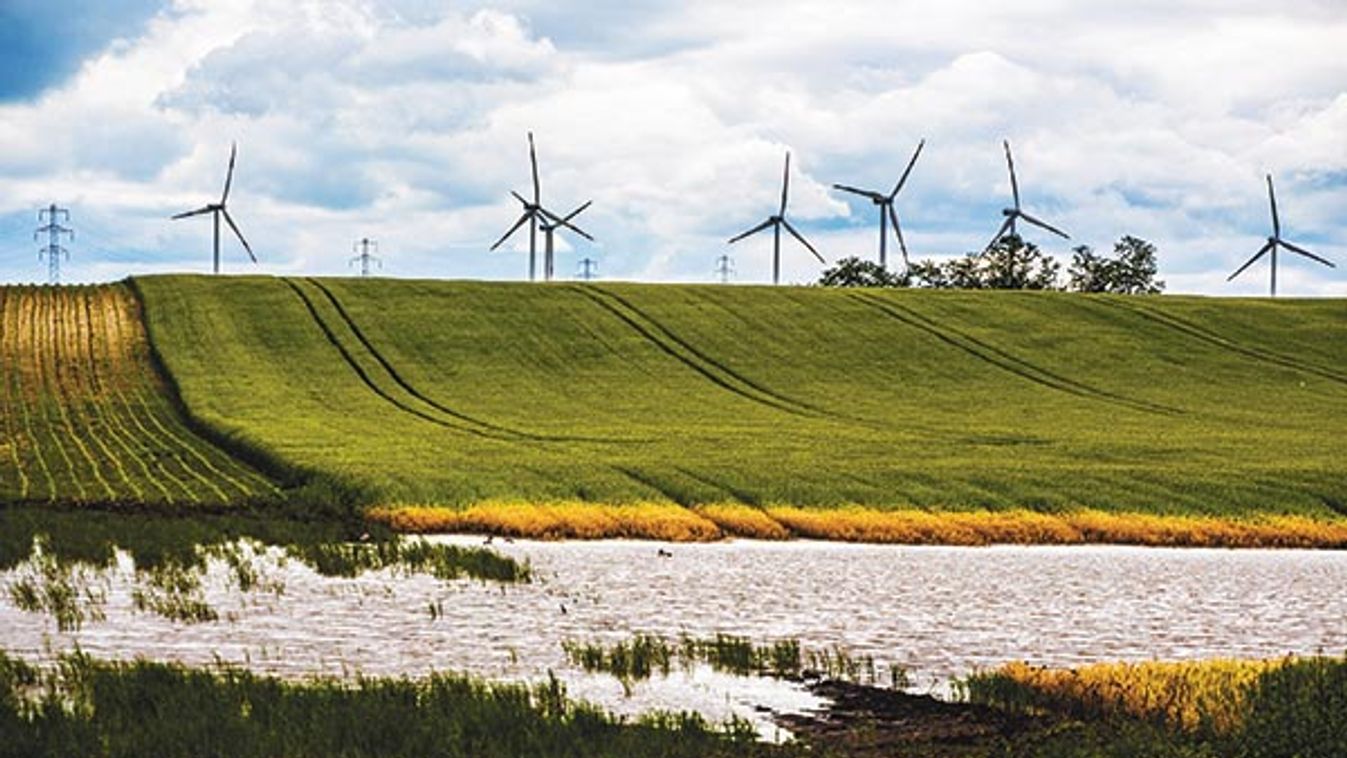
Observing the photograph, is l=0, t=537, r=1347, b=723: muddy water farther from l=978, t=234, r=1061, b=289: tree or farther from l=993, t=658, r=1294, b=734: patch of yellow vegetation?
l=978, t=234, r=1061, b=289: tree

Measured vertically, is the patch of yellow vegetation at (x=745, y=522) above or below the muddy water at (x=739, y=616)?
above

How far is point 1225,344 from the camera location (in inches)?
4077

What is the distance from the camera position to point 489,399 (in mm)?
78438

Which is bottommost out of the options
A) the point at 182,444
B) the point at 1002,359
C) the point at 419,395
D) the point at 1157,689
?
the point at 1157,689

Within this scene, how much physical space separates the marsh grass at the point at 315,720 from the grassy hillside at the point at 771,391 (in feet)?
90.7

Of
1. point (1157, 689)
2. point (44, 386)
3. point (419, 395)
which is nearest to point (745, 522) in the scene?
point (1157, 689)

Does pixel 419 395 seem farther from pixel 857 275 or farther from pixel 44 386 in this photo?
pixel 857 275

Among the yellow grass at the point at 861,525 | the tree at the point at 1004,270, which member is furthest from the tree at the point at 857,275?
the yellow grass at the point at 861,525

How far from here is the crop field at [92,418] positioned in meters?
52.8

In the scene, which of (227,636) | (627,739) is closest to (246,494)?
(227,636)

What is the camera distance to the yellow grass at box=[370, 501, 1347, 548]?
44938 mm

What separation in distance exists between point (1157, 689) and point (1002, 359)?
247 ft

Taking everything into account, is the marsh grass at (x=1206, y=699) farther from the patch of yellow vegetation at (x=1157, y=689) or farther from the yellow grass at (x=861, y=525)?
the yellow grass at (x=861, y=525)

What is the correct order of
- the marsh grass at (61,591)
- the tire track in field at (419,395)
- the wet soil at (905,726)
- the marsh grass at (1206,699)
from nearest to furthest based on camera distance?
1. the marsh grass at (1206,699)
2. the wet soil at (905,726)
3. the marsh grass at (61,591)
4. the tire track in field at (419,395)
